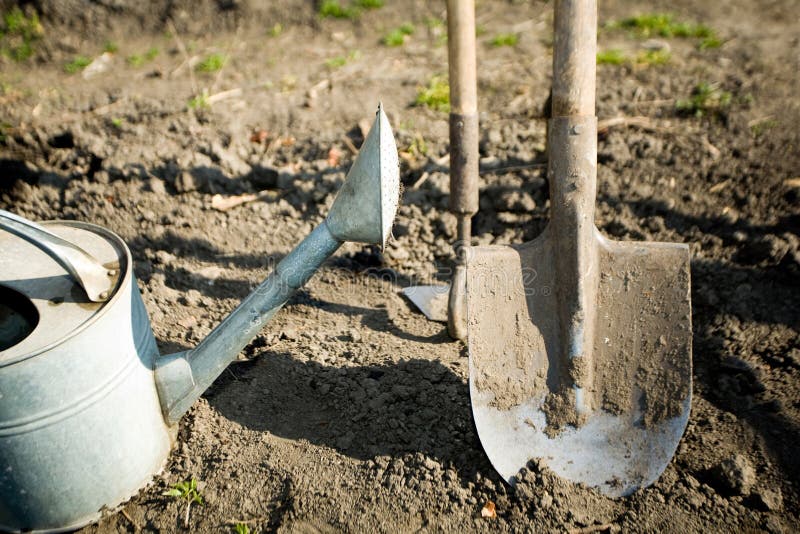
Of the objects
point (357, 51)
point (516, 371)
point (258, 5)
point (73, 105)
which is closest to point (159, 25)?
point (258, 5)

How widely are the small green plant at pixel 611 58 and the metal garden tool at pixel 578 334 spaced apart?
2.48 meters

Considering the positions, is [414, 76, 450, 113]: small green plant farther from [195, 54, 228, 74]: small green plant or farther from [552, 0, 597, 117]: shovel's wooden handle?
[552, 0, 597, 117]: shovel's wooden handle

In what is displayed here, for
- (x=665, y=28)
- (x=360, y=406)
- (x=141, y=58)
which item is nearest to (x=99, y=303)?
(x=360, y=406)

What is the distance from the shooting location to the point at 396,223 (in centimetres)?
333

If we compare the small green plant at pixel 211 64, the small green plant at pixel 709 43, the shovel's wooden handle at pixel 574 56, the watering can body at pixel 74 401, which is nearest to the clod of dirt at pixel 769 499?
the shovel's wooden handle at pixel 574 56

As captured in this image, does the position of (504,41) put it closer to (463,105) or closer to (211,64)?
(211,64)

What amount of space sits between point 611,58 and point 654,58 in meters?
0.28

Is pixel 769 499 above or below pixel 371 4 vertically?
below

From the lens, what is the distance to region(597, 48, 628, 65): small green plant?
4350 mm

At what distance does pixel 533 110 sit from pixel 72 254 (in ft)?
9.68

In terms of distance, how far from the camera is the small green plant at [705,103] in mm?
3717

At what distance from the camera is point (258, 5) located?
5527mm

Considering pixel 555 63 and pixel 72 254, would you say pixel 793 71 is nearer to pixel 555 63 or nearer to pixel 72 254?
pixel 555 63

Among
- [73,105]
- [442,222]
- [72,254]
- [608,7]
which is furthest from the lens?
[608,7]
